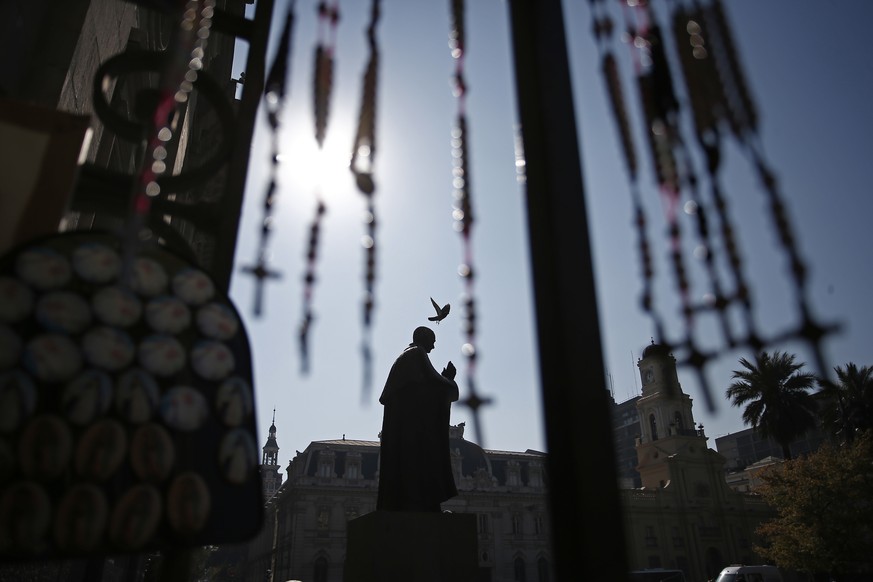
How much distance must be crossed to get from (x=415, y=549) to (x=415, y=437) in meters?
1.70

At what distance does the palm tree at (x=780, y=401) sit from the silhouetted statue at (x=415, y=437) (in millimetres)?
29840

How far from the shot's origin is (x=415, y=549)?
5605mm

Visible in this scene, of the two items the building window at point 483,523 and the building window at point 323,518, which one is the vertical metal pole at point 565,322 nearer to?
the building window at point 323,518

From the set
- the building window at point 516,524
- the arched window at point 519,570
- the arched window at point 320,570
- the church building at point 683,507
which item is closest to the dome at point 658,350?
the church building at point 683,507

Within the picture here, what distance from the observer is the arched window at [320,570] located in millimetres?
40531

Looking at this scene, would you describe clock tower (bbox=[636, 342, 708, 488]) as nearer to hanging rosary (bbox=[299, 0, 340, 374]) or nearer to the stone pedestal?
the stone pedestal

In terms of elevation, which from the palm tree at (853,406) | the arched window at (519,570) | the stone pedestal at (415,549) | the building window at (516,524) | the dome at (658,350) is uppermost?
the palm tree at (853,406)

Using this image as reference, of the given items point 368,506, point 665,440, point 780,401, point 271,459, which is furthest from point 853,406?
point 271,459

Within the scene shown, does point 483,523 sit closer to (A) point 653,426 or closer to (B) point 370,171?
(A) point 653,426

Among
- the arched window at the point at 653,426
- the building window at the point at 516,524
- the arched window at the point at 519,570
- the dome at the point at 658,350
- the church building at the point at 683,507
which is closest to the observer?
the dome at the point at 658,350

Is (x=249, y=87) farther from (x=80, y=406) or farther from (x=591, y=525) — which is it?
(x=591, y=525)

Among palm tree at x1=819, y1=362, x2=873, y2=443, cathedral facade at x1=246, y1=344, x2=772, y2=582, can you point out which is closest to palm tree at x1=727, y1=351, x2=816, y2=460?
palm tree at x1=819, y1=362, x2=873, y2=443

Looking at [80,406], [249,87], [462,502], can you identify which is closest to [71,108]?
[249,87]

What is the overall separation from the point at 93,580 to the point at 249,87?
451cm
